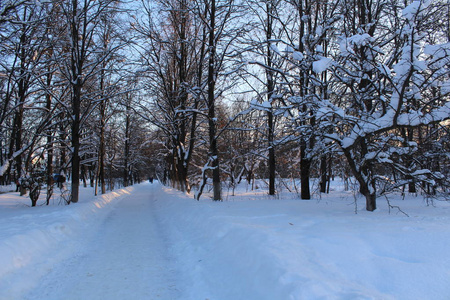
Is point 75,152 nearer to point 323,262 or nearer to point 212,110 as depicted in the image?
point 212,110

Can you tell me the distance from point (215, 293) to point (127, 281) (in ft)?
4.59

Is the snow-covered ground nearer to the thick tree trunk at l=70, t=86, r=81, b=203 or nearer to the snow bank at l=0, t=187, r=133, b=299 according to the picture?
the snow bank at l=0, t=187, r=133, b=299

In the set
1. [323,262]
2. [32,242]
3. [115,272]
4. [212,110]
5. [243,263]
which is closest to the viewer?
[323,262]

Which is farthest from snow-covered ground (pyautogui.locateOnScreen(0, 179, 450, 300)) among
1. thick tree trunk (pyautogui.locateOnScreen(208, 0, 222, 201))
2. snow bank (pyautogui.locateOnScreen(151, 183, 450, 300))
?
Answer: thick tree trunk (pyautogui.locateOnScreen(208, 0, 222, 201))

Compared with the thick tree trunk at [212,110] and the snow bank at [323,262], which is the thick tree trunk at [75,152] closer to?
the thick tree trunk at [212,110]

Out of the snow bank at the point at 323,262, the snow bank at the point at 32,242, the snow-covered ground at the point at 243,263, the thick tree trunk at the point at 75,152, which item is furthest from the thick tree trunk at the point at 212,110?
the snow bank at the point at 323,262

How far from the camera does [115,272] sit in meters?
4.43

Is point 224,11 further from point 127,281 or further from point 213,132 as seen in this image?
point 127,281

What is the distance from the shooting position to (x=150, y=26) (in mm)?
15109

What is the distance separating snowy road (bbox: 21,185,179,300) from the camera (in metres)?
3.69

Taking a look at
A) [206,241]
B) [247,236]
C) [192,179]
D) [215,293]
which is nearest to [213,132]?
[206,241]

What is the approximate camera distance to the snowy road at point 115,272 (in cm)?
369

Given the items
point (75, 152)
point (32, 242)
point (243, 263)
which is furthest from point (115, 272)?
point (75, 152)

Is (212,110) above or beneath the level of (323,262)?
above
